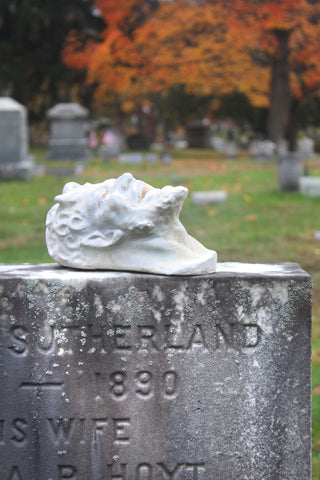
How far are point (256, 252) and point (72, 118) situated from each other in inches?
792

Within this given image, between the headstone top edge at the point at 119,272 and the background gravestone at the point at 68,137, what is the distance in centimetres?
2584

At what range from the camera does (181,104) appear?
1813 inches

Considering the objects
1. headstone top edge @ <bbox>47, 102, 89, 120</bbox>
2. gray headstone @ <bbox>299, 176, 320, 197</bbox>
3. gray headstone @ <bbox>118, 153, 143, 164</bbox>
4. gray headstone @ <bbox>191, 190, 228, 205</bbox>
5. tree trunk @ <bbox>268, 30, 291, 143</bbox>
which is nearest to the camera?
gray headstone @ <bbox>191, 190, 228, 205</bbox>

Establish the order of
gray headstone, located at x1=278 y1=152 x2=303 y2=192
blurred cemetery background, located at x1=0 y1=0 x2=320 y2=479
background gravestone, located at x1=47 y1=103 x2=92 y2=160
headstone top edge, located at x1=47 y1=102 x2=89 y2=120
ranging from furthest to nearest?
background gravestone, located at x1=47 y1=103 x2=92 y2=160, headstone top edge, located at x1=47 y1=102 x2=89 y2=120, gray headstone, located at x1=278 y1=152 x2=303 y2=192, blurred cemetery background, located at x1=0 y1=0 x2=320 y2=479

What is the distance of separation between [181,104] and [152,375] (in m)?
43.7

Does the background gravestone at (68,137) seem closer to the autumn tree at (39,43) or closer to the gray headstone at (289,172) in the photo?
the autumn tree at (39,43)

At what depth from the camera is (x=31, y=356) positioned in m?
3.30

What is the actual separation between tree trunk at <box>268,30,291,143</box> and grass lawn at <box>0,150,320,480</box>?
414 inches

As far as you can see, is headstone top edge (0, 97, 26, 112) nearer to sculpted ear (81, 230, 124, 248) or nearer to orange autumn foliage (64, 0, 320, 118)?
orange autumn foliage (64, 0, 320, 118)

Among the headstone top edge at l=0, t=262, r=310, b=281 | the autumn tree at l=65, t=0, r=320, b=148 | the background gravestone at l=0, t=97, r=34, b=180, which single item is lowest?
the background gravestone at l=0, t=97, r=34, b=180

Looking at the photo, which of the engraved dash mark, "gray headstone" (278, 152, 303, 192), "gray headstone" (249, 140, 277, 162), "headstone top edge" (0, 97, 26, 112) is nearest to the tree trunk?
"gray headstone" (249, 140, 277, 162)

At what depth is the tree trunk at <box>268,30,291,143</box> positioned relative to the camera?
3077 centimetres

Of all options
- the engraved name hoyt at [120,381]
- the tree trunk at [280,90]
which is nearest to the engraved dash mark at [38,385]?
the engraved name hoyt at [120,381]

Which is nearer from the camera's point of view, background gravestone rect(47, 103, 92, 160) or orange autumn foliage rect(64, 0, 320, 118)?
background gravestone rect(47, 103, 92, 160)
